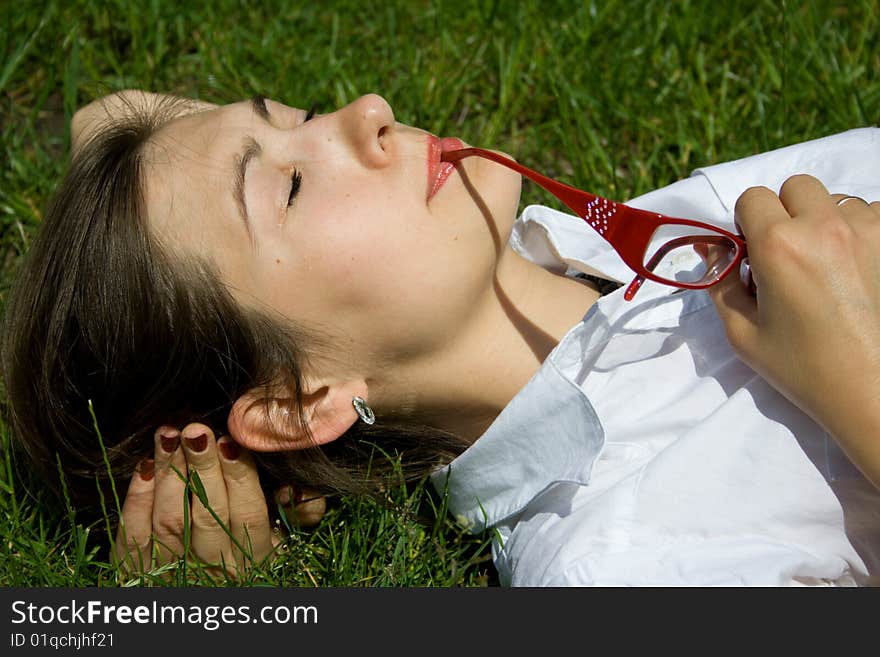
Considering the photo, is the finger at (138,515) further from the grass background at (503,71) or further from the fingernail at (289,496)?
the grass background at (503,71)

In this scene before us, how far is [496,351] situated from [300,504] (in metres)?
0.57

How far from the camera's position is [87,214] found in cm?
208

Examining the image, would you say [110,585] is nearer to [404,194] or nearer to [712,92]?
[404,194]

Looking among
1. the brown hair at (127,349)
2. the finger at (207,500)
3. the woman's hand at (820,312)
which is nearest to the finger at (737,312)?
the woman's hand at (820,312)

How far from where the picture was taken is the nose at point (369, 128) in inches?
76.1

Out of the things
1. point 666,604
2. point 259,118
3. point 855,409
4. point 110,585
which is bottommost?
point 110,585

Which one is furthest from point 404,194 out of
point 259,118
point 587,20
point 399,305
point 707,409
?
point 587,20

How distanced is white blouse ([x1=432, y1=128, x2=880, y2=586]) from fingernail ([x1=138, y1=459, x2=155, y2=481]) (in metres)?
0.61

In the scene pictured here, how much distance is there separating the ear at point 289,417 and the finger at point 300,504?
204mm

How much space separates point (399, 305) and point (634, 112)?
1.43 metres

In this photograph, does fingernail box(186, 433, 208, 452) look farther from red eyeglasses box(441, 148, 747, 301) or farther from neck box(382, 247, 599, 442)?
red eyeglasses box(441, 148, 747, 301)

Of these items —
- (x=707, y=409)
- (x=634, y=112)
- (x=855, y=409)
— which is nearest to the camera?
(x=855, y=409)

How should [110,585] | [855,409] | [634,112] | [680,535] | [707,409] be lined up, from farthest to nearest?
[634,112], [110,585], [707,409], [680,535], [855,409]

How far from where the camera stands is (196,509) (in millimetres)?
2170
